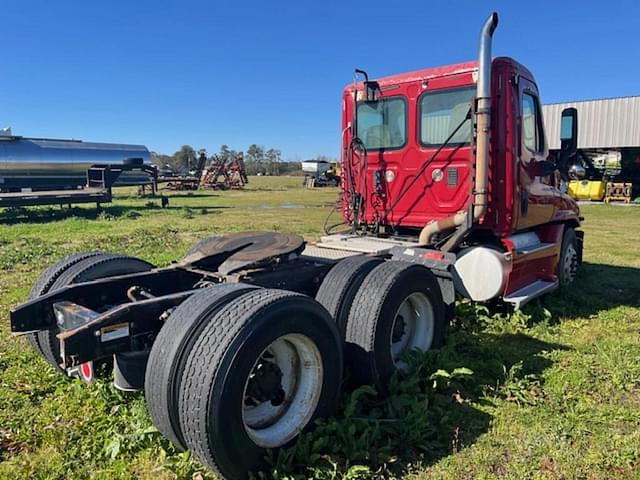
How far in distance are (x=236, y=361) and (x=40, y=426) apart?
1.71m

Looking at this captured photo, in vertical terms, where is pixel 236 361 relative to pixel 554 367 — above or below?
above

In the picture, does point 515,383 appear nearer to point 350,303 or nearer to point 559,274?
point 350,303

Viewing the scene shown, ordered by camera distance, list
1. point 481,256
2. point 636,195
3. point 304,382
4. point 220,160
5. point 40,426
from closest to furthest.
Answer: point 304,382 → point 40,426 → point 481,256 → point 636,195 → point 220,160

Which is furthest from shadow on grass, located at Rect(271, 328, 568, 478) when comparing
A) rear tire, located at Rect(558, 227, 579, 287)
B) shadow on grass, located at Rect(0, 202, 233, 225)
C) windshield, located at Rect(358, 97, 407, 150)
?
shadow on grass, located at Rect(0, 202, 233, 225)

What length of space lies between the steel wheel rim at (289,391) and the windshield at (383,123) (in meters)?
3.65

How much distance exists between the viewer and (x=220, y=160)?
36.6 metres

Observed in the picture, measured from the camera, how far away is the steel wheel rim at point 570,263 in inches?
263

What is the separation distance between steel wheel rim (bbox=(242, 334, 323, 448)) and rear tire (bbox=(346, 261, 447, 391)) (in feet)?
1.96

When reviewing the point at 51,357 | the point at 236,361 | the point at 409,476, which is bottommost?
the point at 409,476

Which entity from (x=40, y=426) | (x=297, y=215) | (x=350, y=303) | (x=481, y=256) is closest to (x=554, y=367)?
(x=481, y=256)

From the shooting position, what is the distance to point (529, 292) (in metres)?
5.49

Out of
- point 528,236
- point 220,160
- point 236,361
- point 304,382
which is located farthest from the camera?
point 220,160

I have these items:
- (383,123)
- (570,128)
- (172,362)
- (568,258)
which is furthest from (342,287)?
(568,258)

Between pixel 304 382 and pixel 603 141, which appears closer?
pixel 304 382
